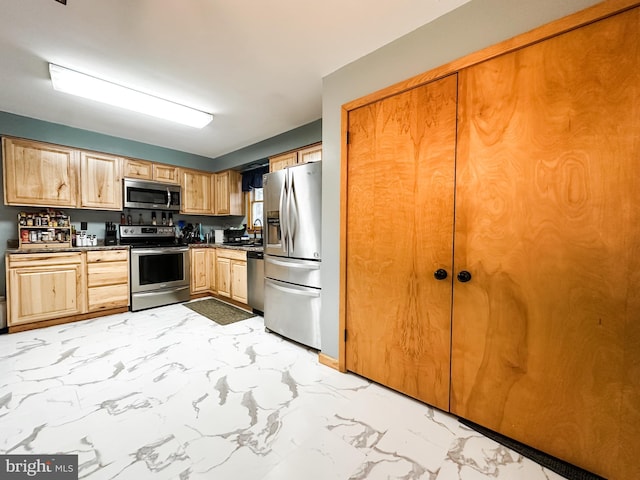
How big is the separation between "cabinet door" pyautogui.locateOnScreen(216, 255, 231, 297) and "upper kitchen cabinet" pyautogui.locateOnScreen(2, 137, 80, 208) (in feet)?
6.44

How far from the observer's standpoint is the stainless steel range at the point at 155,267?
3646mm

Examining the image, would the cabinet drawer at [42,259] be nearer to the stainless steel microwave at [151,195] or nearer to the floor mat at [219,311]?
the stainless steel microwave at [151,195]

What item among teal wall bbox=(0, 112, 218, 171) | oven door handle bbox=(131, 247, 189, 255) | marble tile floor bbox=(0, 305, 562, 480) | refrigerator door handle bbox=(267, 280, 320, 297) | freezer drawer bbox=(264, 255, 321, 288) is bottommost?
marble tile floor bbox=(0, 305, 562, 480)

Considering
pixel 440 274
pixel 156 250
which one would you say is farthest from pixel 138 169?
pixel 440 274

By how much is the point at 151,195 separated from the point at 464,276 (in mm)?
4317

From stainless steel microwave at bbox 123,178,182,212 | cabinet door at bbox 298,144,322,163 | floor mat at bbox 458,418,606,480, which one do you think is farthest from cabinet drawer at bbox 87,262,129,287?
floor mat at bbox 458,418,606,480

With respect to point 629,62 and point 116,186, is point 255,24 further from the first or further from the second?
point 116,186

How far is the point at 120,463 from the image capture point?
1.28m

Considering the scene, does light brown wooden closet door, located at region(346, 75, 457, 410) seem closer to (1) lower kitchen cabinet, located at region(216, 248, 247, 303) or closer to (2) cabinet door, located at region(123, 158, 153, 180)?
(1) lower kitchen cabinet, located at region(216, 248, 247, 303)

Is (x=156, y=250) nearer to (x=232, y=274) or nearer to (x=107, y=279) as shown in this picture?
(x=107, y=279)

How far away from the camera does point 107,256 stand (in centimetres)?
343

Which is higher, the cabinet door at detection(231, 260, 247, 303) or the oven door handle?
the oven door handle

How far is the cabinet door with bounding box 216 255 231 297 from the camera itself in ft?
13.3

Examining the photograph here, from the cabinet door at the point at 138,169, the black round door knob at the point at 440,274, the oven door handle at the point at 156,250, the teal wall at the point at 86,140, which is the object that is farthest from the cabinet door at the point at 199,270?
the black round door knob at the point at 440,274
